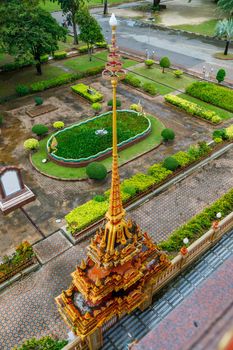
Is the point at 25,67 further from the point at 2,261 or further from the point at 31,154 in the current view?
the point at 2,261

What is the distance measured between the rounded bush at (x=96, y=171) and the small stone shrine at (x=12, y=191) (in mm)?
4118

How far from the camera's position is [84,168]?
24344mm

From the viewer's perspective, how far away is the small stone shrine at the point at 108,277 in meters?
11.4

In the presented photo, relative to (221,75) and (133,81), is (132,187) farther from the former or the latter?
(221,75)

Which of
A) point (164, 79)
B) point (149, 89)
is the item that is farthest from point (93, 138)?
point (164, 79)

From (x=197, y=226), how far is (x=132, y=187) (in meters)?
4.96

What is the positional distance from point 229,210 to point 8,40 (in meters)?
25.2

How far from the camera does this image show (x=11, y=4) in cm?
3083

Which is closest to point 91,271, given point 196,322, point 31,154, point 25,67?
point 196,322

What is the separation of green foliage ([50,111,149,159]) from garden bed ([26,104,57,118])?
483 centimetres

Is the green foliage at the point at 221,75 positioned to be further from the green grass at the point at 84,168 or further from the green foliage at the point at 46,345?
the green foliage at the point at 46,345

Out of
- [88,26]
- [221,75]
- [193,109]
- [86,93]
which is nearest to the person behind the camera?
[193,109]

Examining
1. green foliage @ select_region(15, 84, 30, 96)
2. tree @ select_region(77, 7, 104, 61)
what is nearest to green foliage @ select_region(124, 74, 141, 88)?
tree @ select_region(77, 7, 104, 61)

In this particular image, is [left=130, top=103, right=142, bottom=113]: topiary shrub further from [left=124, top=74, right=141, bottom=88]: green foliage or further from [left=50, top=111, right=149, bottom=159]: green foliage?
[left=124, top=74, right=141, bottom=88]: green foliage
